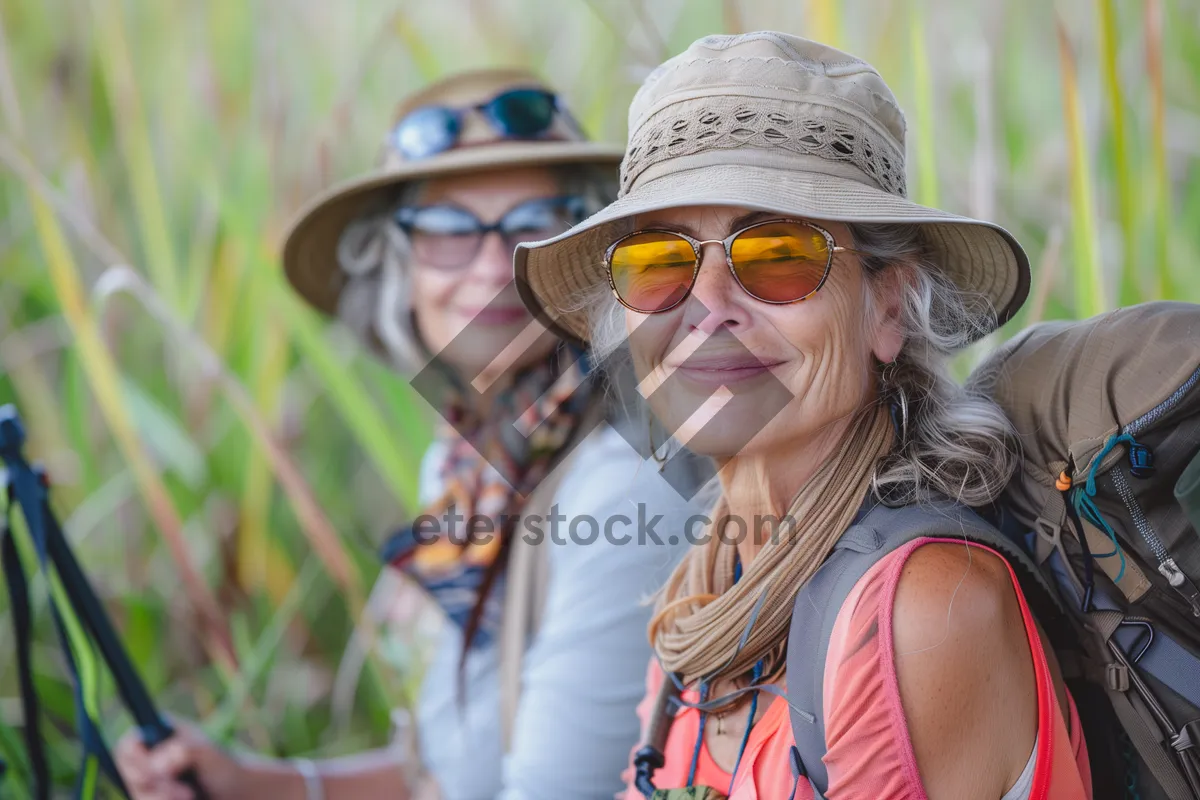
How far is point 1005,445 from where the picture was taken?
0.96 meters

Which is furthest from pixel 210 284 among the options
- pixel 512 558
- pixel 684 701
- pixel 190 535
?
pixel 684 701

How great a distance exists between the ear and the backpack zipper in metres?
0.24

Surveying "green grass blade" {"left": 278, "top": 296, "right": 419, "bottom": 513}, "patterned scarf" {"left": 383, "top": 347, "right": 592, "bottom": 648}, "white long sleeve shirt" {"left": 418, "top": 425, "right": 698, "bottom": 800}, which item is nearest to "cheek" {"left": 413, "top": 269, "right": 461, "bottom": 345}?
"patterned scarf" {"left": 383, "top": 347, "right": 592, "bottom": 648}

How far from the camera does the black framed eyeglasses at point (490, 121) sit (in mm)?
1730

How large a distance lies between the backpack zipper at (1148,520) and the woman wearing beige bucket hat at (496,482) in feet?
2.13

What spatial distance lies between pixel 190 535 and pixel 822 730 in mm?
1900

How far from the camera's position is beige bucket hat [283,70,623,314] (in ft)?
5.42

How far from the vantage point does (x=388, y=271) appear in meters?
1.92

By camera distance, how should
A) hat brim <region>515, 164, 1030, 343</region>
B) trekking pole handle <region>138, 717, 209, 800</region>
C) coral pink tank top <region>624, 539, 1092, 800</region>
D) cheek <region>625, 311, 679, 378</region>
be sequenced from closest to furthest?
1. coral pink tank top <region>624, 539, 1092, 800</region>
2. hat brim <region>515, 164, 1030, 343</region>
3. cheek <region>625, 311, 679, 378</region>
4. trekking pole handle <region>138, 717, 209, 800</region>

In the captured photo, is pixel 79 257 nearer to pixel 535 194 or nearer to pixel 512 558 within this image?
pixel 535 194

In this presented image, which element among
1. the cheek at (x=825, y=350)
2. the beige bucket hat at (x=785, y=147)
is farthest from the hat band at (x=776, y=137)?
the cheek at (x=825, y=350)

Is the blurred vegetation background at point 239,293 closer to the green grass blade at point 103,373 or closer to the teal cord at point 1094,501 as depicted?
the green grass blade at point 103,373

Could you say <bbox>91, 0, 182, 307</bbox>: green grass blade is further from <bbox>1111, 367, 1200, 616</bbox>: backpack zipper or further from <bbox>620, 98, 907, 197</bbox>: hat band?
<bbox>1111, 367, 1200, 616</bbox>: backpack zipper

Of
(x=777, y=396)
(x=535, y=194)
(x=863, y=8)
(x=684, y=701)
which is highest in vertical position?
(x=863, y=8)
